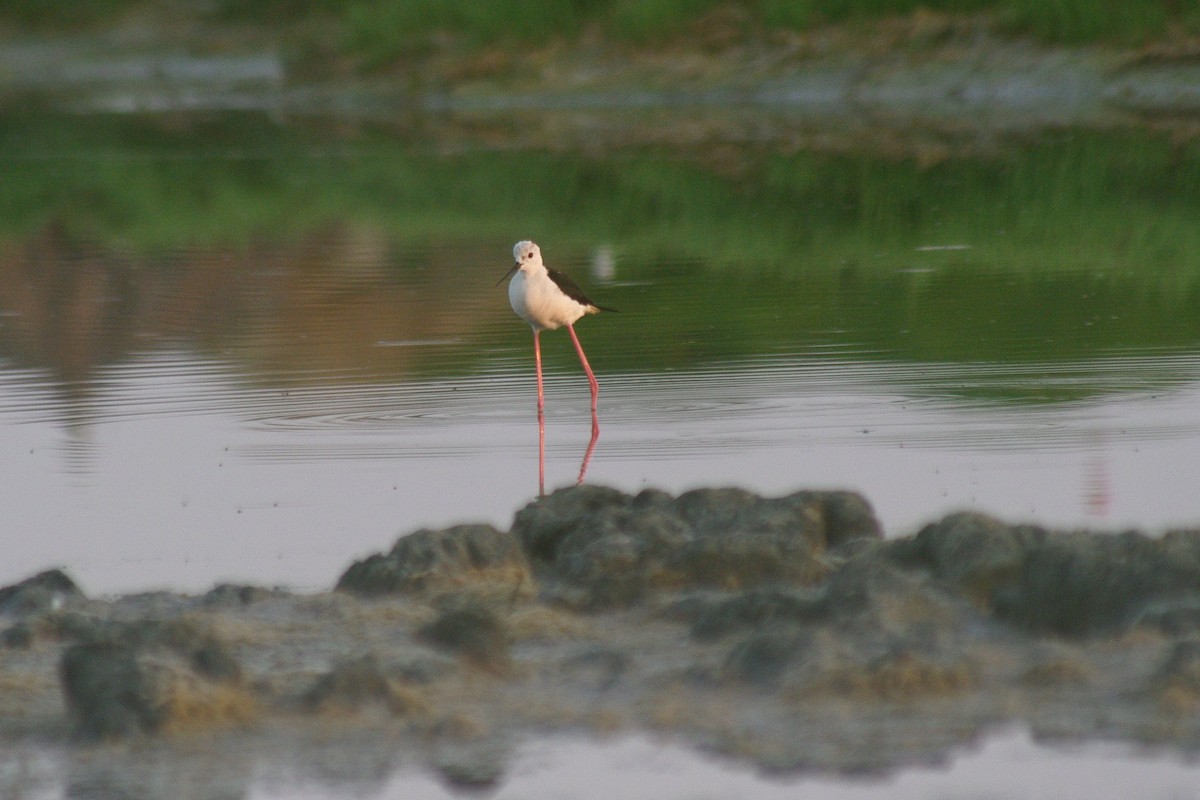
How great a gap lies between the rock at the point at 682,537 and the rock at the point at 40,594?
1313 millimetres

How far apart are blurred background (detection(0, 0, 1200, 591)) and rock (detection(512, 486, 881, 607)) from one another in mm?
626

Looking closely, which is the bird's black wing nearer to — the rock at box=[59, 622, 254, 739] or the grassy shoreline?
the rock at box=[59, 622, 254, 739]

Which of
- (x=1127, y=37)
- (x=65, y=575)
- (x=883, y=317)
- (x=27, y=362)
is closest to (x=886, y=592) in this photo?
(x=65, y=575)

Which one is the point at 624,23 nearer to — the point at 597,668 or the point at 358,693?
the point at 597,668

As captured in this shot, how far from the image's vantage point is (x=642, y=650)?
559 cm

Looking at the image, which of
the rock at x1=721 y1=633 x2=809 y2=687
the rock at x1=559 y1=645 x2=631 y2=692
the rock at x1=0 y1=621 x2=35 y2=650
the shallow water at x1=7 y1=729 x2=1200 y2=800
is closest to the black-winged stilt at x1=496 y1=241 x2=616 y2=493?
the rock at x1=0 y1=621 x2=35 y2=650

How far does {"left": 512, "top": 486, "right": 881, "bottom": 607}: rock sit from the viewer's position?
608 centimetres

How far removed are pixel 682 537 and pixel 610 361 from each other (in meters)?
4.87

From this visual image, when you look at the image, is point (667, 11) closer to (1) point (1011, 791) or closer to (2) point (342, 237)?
(2) point (342, 237)

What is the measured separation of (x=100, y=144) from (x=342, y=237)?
16.0 meters

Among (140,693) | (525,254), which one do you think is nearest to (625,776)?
(140,693)

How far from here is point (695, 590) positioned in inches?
238

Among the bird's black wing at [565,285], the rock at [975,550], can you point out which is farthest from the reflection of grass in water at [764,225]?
the rock at [975,550]

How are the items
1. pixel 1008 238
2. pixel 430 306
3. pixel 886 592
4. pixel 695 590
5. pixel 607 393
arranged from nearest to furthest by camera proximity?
pixel 886 592 < pixel 695 590 < pixel 607 393 < pixel 430 306 < pixel 1008 238
